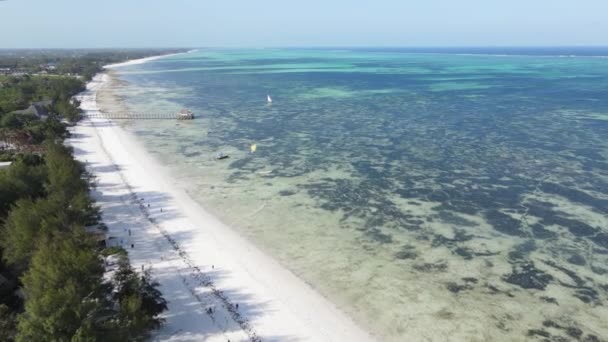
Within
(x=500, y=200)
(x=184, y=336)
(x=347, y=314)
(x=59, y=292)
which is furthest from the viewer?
(x=500, y=200)

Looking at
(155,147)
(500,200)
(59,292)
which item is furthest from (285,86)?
(59,292)

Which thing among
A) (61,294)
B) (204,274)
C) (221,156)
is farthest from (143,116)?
(61,294)

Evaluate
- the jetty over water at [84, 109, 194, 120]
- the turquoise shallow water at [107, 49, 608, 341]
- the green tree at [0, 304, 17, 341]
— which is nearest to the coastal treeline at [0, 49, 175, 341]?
the green tree at [0, 304, 17, 341]

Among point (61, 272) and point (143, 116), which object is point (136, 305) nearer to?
point (61, 272)

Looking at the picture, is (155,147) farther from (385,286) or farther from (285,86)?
(285,86)

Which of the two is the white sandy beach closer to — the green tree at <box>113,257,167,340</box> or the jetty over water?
the green tree at <box>113,257,167,340</box>

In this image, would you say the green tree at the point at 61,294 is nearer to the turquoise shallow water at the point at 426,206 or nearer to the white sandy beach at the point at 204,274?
the white sandy beach at the point at 204,274
